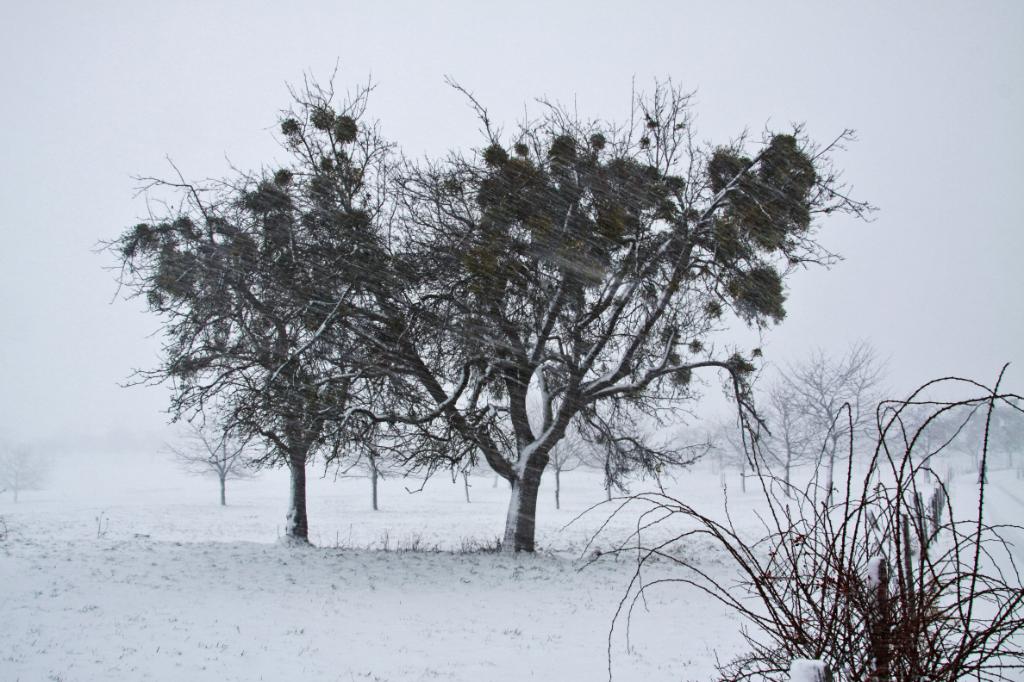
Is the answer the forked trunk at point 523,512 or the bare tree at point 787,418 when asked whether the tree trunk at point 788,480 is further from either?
the forked trunk at point 523,512

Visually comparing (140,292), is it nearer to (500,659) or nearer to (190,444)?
(500,659)

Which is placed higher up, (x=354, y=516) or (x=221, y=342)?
(x=221, y=342)

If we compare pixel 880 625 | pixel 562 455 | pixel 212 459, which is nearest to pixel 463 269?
pixel 880 625

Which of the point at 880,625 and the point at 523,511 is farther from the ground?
the point at 880,625

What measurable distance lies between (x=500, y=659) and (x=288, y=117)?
9526 mm

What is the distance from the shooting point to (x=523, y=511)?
1117cm

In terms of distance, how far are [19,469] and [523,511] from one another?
4273cm

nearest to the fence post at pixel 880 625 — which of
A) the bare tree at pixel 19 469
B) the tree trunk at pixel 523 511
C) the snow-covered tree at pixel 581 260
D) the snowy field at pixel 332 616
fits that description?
the snowy field at pixel 332 616

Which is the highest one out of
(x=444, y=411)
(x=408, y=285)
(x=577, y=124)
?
(x=577, y=124)

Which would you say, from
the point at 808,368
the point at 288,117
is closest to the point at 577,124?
the point at 288,117

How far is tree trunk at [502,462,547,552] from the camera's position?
437 inches

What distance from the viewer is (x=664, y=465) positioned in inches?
447

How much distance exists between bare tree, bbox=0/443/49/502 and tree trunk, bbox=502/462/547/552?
131ft

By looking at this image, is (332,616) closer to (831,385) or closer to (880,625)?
(880,625)
